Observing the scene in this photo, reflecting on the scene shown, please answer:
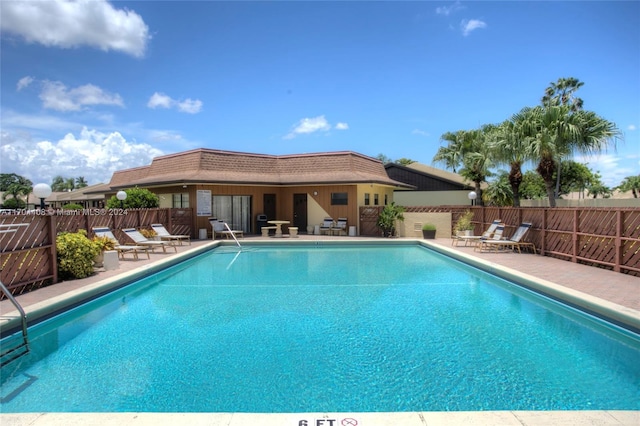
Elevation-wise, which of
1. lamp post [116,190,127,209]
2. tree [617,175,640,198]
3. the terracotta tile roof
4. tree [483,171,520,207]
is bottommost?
lamp post [116,190,127,209]

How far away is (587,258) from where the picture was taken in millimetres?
10250

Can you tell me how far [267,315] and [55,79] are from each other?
15824 mm

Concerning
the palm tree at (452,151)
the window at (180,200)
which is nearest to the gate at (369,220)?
the window at (180,200)

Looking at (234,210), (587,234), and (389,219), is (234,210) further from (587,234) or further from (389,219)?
(587,234)

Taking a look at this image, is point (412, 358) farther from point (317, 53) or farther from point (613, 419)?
point (317, 53)

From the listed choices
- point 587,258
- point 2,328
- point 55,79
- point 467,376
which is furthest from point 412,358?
point 55,79

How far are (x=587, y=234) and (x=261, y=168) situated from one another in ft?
53.4

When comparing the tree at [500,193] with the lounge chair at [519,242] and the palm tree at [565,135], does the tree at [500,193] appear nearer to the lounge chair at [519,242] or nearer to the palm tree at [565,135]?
the palm tree at [565,135]

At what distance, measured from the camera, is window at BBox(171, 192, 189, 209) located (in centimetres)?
1969

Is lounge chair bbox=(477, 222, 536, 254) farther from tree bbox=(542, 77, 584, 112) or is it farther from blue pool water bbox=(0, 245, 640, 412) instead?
tree bbox=(542, 77, 584, 112)

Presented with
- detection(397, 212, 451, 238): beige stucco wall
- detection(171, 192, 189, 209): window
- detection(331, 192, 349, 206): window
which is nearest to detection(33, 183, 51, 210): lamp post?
detection(171, 192, 189, 209): window

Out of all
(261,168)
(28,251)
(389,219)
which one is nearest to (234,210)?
(261,168)

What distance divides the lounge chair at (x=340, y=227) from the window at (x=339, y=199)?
2.83 feet

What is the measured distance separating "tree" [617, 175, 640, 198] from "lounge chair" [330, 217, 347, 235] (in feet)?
191
